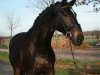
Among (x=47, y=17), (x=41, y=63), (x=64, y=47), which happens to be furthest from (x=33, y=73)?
(x=64, y=47)

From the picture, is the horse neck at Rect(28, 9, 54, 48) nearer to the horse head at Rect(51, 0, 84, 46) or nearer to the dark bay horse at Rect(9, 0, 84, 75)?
the dark bay horse at Rect(9, 0, 84, 75)

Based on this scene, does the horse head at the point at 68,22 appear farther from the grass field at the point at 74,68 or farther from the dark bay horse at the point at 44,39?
the grass field at the point at 74,68

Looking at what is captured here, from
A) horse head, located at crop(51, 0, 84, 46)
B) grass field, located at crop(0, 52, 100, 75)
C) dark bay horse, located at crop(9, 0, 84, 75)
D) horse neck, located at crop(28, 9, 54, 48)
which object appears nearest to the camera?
horse head, located at crop(51, 0, 84, 46)

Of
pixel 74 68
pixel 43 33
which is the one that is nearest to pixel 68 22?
pixel 43 33

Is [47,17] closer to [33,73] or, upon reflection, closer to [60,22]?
[60,22]

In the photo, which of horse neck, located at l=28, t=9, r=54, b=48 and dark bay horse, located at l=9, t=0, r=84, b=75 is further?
horse neck, located at l=28, t=9, r=54, b=48

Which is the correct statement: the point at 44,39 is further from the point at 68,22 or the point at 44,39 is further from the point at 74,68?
the point at 74,68

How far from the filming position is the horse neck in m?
6.26

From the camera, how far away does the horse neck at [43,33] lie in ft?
20.5

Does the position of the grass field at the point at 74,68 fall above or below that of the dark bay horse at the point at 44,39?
below

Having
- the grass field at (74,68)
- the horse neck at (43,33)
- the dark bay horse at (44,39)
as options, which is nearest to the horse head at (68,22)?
the dark bay horse at (44,39)

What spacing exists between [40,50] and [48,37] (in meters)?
0.32

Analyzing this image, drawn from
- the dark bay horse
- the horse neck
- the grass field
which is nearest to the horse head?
the dark bay horse

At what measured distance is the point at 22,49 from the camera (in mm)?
6664
